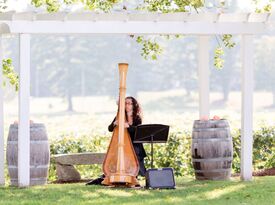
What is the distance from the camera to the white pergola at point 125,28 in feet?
41.0

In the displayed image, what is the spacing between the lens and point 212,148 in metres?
13.6

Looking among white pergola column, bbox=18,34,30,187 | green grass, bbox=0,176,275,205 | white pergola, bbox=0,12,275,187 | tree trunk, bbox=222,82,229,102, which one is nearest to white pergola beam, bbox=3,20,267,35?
white pergola, bbox=0,12,275,187

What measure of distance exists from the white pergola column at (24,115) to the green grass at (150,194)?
0.29 metres

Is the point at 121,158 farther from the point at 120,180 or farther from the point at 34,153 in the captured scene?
the point at 34,153

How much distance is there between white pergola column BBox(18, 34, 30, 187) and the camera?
12.5m

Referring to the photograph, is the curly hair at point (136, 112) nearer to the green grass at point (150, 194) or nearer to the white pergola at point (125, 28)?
the white pergola at point (125, 28)

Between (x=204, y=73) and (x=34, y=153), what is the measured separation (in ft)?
11.0

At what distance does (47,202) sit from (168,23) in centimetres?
372

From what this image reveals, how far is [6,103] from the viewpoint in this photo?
85750 mm

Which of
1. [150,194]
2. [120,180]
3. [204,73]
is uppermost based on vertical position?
[204,73]

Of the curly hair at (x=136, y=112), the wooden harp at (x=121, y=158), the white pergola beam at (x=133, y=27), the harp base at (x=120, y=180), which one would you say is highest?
the white pergola beam at (x=133, y=27)

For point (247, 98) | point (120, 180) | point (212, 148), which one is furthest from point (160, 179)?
point (247, 98)

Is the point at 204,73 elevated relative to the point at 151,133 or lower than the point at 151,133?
elevated

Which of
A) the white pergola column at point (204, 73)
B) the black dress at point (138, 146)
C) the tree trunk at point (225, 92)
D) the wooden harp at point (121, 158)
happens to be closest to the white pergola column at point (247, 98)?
the white pergola column at point (204, 73)
